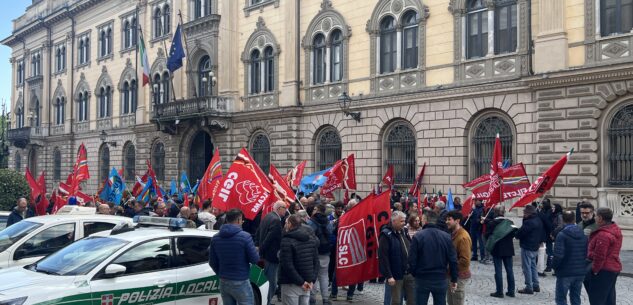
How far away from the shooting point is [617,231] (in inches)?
348

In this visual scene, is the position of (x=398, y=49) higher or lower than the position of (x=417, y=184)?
higher

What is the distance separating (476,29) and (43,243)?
1620 centimetres

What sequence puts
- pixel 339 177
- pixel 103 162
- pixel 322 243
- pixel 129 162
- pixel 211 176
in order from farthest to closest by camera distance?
pixel 103 162, pixel 129 162, pixel 339 177, pixel 211 176, pixel 322 243

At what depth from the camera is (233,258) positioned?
318 inches

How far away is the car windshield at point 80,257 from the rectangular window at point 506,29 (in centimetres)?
1593

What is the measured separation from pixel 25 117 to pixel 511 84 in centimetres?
4421

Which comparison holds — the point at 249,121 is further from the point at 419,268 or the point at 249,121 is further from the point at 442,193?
the point at 419,268

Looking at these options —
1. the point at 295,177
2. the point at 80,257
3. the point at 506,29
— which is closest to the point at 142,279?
the point at 80,257

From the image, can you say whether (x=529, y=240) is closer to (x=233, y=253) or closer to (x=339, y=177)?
(x=233, y=253)

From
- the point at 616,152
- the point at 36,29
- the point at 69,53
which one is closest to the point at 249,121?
the point at 616,152

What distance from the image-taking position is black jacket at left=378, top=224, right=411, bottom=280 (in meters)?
8.73

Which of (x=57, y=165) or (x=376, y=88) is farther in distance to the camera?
(x=57, y=165)

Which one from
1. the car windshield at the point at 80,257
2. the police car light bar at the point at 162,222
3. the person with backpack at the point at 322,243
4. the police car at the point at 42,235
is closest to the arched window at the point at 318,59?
the person with backpack at the point at 322,243

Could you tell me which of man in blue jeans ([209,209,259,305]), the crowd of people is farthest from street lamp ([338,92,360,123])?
man in blue jeans ([209,209,259,305])
